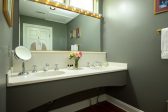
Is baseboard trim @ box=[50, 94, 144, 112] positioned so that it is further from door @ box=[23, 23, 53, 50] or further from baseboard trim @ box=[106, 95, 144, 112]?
door @ box=[23, 23, 53, 50]

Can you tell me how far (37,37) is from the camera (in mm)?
1709

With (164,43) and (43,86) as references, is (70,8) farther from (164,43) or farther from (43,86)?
(164,43)

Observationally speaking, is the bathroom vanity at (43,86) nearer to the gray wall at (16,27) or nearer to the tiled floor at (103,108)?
the gray wall at (16,27)

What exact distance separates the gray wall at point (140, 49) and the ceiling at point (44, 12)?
793mm

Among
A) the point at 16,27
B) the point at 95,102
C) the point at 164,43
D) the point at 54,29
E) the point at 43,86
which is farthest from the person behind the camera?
the point at 95,102

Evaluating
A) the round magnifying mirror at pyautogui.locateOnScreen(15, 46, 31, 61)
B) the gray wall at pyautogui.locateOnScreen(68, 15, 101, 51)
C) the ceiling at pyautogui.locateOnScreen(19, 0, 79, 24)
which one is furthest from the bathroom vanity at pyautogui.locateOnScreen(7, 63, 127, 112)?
the ceiling at pyautogui.locateOnScreen(19, 0, 79, 24)

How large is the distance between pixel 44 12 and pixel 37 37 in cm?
39

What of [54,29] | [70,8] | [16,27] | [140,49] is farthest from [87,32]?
[16,27]

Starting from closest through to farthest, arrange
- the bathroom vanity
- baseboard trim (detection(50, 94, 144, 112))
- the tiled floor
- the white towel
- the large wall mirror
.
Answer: the bathroom vanity
the white towel
the large wall mirror
baseboard trim (detection(50, 94, 144, 112))
the tiled floor

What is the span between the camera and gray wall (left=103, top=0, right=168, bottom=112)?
1.51 metres

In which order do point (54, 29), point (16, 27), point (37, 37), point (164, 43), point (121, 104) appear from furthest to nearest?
point (121, 104) → point (54, 29) → point (37, 37) → point (16, 27) → point (164, 43)

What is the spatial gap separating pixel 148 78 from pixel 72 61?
1.15 meters

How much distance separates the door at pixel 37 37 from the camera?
163cm

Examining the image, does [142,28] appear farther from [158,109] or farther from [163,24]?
[158,109]
